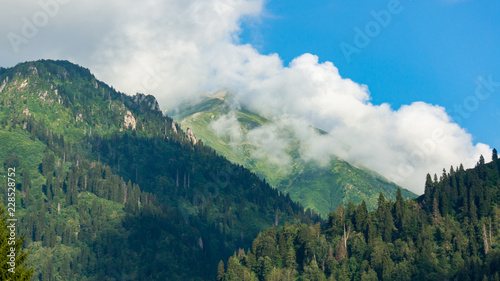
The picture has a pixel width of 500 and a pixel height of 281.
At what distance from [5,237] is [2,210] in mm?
2881

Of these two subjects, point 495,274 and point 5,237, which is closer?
point 5,237

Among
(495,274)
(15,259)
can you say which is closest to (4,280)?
(15,259)

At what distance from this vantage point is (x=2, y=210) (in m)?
53.8

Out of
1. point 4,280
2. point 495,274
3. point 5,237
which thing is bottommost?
point 4,280

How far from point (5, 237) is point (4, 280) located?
14.2 feet

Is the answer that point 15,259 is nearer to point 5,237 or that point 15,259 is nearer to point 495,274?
point 5,237

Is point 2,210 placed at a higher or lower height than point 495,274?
lower

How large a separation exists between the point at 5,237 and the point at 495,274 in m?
185

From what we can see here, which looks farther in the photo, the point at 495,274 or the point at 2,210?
the point at 495,274

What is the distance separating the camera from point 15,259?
54.3 m

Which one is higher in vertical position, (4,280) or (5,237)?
(5,237)

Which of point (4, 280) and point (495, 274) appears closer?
point (4, 280)

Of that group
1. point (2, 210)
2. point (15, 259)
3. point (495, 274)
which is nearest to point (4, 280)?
point (15, 259)

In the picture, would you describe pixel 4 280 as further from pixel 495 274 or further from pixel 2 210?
pixel 495 274
